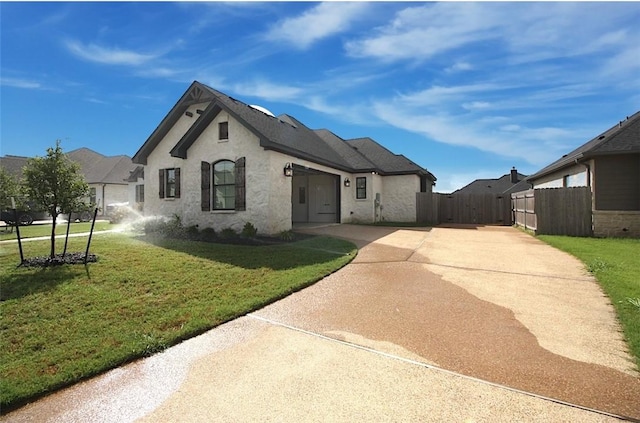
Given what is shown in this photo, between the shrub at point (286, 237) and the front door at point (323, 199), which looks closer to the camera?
the shrub at point (286, 237)

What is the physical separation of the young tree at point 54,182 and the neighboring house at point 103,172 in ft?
72.3

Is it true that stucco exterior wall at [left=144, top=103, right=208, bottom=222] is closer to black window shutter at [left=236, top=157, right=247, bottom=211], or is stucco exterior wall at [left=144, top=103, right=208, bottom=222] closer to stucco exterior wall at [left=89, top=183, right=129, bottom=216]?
black window shutter at [left=236, top=157, right=247, bottom=211]

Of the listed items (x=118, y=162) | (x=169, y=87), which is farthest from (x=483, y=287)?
(x=118, y=162)

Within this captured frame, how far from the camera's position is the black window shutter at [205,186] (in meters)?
12.4

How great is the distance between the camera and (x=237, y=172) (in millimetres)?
11594

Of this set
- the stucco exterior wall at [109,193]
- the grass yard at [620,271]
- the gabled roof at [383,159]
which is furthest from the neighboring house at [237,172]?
the stucco exterior wall at [109,193]

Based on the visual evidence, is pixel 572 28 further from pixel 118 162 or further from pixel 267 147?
pixel 118 162

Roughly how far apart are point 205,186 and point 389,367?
11.3 metres

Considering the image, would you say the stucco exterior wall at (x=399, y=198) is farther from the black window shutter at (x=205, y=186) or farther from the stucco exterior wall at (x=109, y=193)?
the stucco exterior wall at (x=109, y=193)

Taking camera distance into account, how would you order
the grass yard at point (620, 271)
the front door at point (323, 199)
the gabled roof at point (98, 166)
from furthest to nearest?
the gabled roof at point (98, 166), the front door at point (323, 199), the grass yard at point (620, 271)

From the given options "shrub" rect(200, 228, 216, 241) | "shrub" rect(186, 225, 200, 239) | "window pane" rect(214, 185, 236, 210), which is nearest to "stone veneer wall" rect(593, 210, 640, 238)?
"window pane" rect(214, 185, 236, 210)

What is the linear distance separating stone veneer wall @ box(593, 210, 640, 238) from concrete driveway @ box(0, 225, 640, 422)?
357 inches

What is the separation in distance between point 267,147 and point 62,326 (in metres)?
8.06

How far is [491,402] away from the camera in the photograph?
237 centimetres
